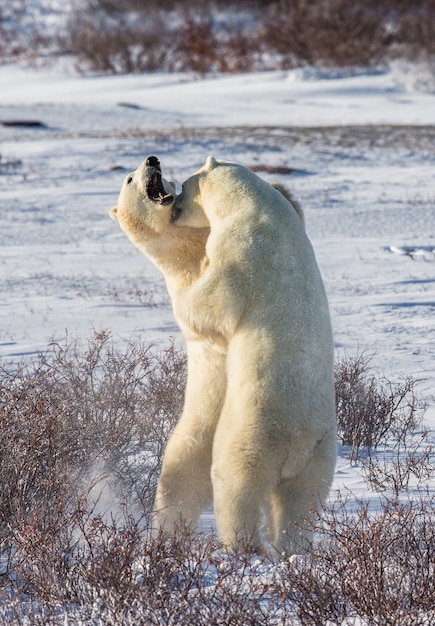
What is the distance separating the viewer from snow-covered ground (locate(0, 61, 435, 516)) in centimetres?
712

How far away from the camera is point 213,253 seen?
3.35m

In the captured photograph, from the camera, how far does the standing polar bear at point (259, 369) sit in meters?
3.24

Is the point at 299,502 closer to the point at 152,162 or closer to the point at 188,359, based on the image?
the point at 188,359

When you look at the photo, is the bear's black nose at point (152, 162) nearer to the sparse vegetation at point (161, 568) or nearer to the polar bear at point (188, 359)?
the polar bear at point (188, 359)

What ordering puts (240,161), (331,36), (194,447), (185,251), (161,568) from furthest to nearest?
(331,36) → (240,161) → (185,251) → (194,447) → (161,568)

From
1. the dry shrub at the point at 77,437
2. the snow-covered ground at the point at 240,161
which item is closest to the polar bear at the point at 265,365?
the dry shrub at the point at 77,437

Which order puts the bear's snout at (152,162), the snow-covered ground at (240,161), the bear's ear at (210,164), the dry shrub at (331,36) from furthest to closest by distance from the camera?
the dry shrub at (331,36), the snow-covered ground at (240,161), the bear's snout at (152,162), the bear's ear at (210,164)

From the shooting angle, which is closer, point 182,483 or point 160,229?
point 182,483

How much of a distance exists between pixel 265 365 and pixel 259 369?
23 mm

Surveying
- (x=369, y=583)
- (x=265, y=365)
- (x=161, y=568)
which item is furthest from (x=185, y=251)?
(x=369, y=583)

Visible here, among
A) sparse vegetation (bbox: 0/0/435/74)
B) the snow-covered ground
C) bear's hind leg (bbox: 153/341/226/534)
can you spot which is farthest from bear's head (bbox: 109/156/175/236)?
sparse vegetation (bbox: 0/0/435/74)

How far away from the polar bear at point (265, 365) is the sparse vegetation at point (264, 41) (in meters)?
21.1

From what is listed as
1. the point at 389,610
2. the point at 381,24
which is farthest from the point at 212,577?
the point at 381,24

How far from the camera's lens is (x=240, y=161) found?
13672 mm
